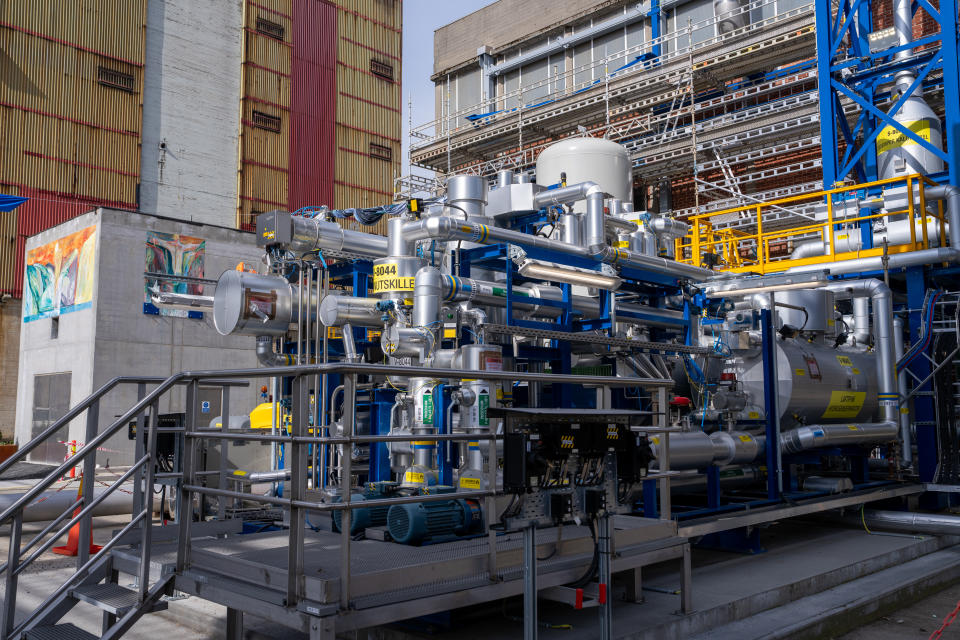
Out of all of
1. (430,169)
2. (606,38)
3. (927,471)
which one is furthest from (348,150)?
(927,471)

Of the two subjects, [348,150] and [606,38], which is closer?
[606,38]

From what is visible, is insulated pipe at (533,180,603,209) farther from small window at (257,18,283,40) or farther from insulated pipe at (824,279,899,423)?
small window at (257,18,283,40)

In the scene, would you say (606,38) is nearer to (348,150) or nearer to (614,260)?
A: (348,150)

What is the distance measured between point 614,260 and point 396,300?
2.75m

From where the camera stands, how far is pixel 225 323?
9.72 meters

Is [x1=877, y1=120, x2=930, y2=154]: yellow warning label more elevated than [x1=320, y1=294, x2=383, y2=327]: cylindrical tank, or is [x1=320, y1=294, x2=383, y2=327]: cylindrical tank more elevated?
[x1=877, y1=120, x2=930, y2=154]: yellow warning label

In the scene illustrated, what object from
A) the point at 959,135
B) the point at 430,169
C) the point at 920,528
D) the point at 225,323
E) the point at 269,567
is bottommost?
the point at 920,528

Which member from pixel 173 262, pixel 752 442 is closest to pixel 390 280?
pixel 752 442

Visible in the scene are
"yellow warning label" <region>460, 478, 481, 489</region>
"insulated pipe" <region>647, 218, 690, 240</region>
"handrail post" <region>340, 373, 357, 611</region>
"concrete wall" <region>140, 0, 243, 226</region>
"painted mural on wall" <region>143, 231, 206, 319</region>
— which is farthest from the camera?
"concrete wall" <region>140, 0, 243, 226</region>

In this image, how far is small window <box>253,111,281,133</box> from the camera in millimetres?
36469

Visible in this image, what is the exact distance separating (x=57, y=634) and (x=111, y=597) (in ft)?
1.14

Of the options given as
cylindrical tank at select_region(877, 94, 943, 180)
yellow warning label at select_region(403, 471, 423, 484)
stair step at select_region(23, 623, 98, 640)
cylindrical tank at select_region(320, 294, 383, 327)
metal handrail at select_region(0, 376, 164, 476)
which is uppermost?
cylindrical tank at select_region(877, 94, 943, 180)

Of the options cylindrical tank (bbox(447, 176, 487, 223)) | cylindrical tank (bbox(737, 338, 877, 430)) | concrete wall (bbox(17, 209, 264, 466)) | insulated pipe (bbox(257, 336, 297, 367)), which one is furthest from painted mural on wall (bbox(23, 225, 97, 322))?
cylindrical tank (bbox(737, 338, 877, 430))

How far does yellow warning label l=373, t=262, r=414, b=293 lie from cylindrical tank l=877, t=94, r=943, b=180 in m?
11.0
